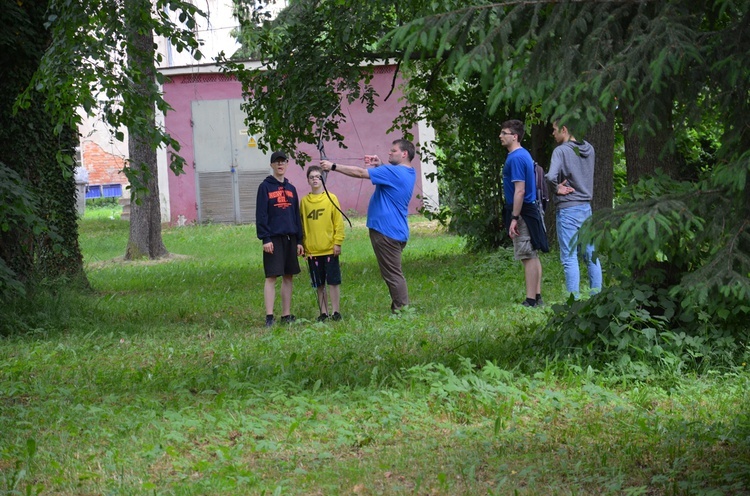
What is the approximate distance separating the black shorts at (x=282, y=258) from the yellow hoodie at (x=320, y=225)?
187mm

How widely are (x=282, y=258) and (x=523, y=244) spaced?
8.15 ft

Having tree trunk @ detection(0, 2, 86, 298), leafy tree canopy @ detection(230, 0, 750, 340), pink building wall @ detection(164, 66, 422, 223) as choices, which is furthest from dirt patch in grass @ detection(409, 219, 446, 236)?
leafy tree canopy @ detection(230, 0, 750, 340)

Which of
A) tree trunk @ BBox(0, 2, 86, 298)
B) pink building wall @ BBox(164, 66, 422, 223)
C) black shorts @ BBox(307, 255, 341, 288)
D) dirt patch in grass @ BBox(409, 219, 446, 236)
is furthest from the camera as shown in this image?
pink building wall @ BBox(164, 66, 422, 223)

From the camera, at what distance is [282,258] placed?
1011 centimetres

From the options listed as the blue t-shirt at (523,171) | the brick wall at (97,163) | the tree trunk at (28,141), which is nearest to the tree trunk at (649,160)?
Answer: the blue t-shirt at (523,171)

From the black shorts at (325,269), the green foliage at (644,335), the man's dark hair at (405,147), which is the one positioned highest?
the man's dark hair at (405,147)

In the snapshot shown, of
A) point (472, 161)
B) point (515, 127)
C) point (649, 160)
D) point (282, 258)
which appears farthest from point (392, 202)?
point (472, 161)

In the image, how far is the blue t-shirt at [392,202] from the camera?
9930 millimetres

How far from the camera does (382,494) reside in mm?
4785

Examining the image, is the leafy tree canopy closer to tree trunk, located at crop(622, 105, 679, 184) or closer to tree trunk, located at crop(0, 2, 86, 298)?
tree trunk, located at crop(622, 105, 679, 184)

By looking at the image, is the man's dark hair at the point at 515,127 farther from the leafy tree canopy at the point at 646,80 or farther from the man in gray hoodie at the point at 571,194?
the leafy tree canopy at the point at 646,80

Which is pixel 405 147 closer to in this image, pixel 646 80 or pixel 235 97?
pixel 646 80

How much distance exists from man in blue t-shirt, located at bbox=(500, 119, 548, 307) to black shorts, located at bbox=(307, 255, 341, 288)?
1839 millimetres

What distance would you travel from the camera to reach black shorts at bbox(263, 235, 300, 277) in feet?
33.1
